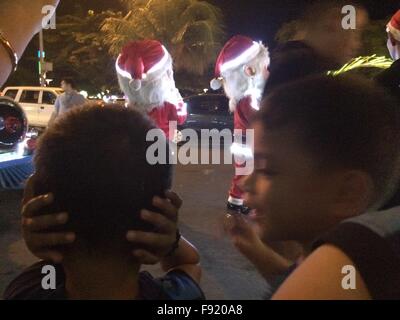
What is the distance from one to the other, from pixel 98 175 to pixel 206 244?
14.2ft

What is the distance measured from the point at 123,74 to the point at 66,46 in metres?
21.7

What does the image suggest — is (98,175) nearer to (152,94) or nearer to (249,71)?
(152,94)

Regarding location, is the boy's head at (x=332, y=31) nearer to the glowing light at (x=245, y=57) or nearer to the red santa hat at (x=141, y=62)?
the red santa hat at (x=141, y=62)

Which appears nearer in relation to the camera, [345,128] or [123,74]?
[345,128]

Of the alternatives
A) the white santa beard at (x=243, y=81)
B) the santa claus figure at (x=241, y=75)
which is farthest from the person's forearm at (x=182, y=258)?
the white santa beard at (x=243, y=81)

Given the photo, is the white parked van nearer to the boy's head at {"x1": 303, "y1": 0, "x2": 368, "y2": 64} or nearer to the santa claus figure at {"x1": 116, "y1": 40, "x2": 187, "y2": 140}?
the santa claus figure at {"x1": 116, "y1": 40, "x2": 187, "y2": 140}

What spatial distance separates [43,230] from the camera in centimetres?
131

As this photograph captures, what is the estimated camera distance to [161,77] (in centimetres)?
620

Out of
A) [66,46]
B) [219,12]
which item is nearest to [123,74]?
[219,12]

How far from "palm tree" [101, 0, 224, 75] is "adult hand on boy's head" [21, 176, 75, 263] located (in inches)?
795

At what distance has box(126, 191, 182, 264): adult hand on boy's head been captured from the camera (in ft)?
4.36

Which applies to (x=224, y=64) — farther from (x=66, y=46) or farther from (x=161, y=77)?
(x=66, y=46)

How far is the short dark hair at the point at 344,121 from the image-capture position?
1.12m

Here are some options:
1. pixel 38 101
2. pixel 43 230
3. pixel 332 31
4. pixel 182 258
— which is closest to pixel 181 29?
pixel 38 101
